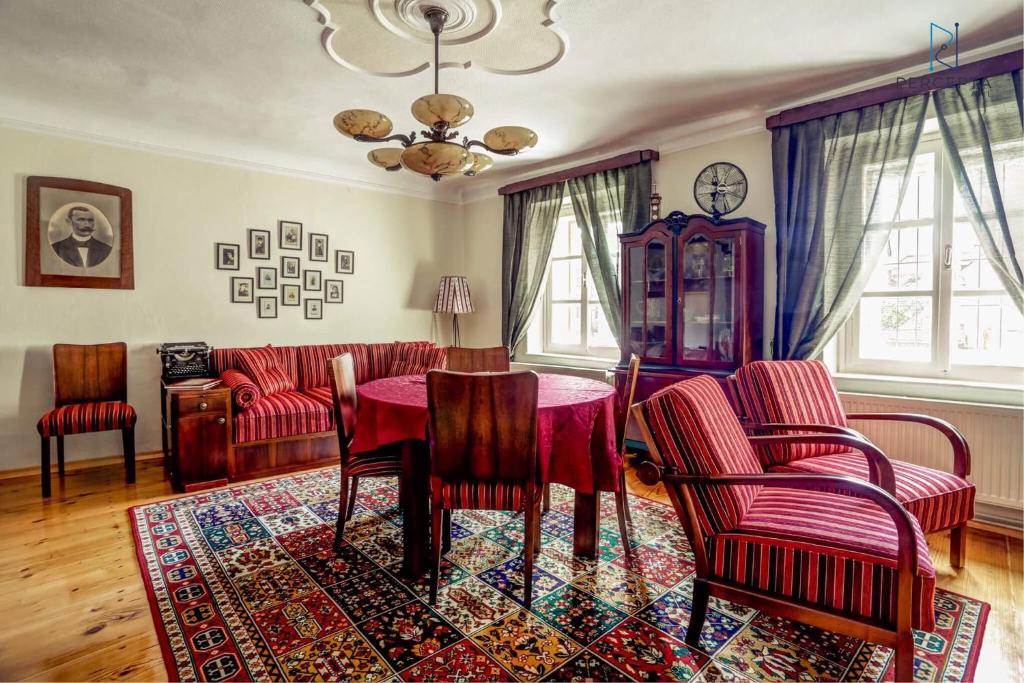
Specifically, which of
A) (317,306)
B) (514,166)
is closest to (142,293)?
(317,306)

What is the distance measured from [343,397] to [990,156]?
3507mm

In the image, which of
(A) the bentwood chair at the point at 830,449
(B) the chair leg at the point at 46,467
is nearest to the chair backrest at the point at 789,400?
(A) the bentwood chair at the point at 830,449

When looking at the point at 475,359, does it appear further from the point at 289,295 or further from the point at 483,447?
the point at 289,295

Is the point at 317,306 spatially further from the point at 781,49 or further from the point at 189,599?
the point at 781,49

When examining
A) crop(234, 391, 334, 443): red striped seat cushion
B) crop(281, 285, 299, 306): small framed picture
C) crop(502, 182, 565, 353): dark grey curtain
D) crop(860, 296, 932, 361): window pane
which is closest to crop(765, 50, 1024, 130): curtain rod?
crop(860, 296, 932, 361): window pane

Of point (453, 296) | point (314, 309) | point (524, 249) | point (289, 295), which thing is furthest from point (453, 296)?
point (289, 295)

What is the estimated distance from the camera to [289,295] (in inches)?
189

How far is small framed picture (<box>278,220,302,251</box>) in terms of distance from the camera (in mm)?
4723

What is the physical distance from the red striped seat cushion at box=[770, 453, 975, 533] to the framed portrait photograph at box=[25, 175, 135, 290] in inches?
187

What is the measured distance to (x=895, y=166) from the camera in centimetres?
297

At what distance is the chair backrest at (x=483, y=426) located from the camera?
197 cm

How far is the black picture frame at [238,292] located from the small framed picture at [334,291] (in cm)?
65

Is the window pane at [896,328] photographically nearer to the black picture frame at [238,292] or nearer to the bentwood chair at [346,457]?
the bentwood chair at [346,457]

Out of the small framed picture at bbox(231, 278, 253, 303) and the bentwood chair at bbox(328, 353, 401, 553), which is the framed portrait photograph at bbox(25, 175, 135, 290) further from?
the bentwood chair at bbox(328, 353, 401, 553)
